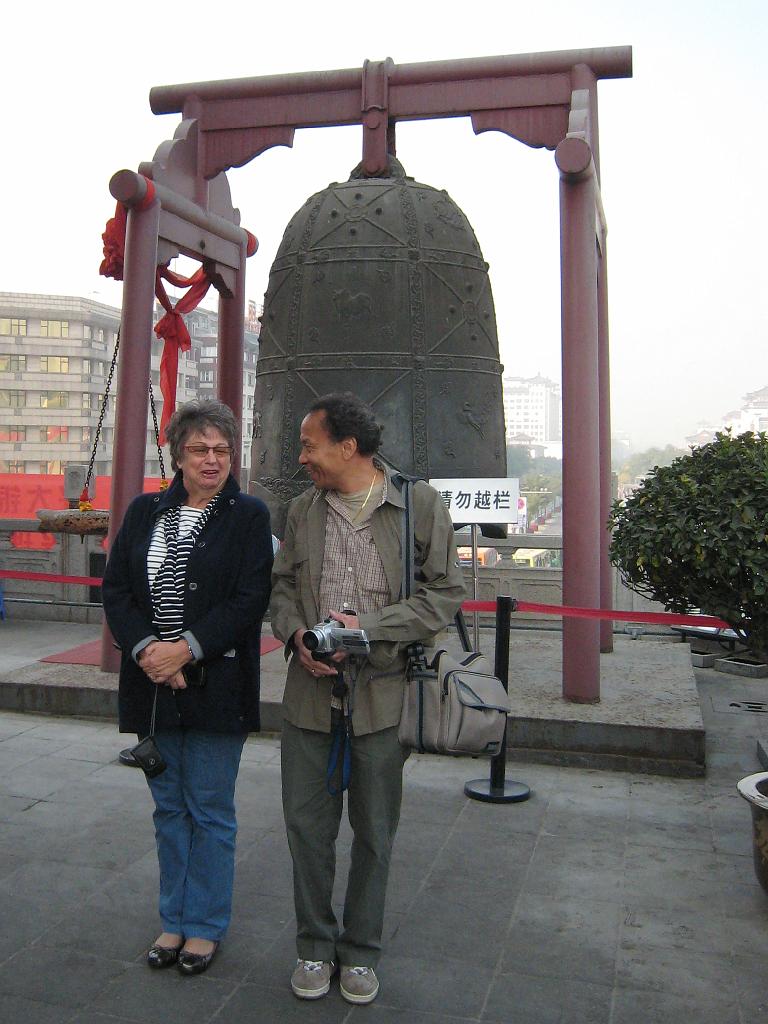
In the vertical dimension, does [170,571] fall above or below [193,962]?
above

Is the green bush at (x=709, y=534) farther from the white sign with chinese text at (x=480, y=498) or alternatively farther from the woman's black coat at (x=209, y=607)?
the woman's black coat at (x=209, y=607)

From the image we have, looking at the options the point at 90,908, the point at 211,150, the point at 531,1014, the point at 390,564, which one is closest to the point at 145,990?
the point at 90,908

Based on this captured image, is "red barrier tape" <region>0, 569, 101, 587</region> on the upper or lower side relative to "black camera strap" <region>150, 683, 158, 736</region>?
upper

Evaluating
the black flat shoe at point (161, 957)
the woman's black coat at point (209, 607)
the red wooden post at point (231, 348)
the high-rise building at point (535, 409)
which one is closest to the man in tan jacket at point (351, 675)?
the woman's black coat at point (209, 607)

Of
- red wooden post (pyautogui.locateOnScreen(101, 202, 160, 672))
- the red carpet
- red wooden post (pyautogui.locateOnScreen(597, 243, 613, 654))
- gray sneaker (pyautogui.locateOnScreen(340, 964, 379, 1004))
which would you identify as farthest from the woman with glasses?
red wooden post (pyautogui.locateOnScreen(597, 243, 613, 654))

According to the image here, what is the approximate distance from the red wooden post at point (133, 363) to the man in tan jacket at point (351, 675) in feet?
10.3

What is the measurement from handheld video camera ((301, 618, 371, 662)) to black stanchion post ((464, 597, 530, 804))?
180 cm

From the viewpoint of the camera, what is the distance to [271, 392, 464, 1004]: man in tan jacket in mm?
2590

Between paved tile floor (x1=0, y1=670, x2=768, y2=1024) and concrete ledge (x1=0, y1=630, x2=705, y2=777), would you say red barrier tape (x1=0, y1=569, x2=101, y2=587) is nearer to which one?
concrete ledge (x1=0, y1=630, x2=705, y2=777)

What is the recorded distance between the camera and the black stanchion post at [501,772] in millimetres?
4219

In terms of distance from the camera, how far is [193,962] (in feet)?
8.85

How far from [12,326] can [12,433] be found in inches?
207

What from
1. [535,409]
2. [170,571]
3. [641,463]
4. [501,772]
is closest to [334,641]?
[170,571]

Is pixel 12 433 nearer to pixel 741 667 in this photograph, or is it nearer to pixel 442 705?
pixel 741 667
